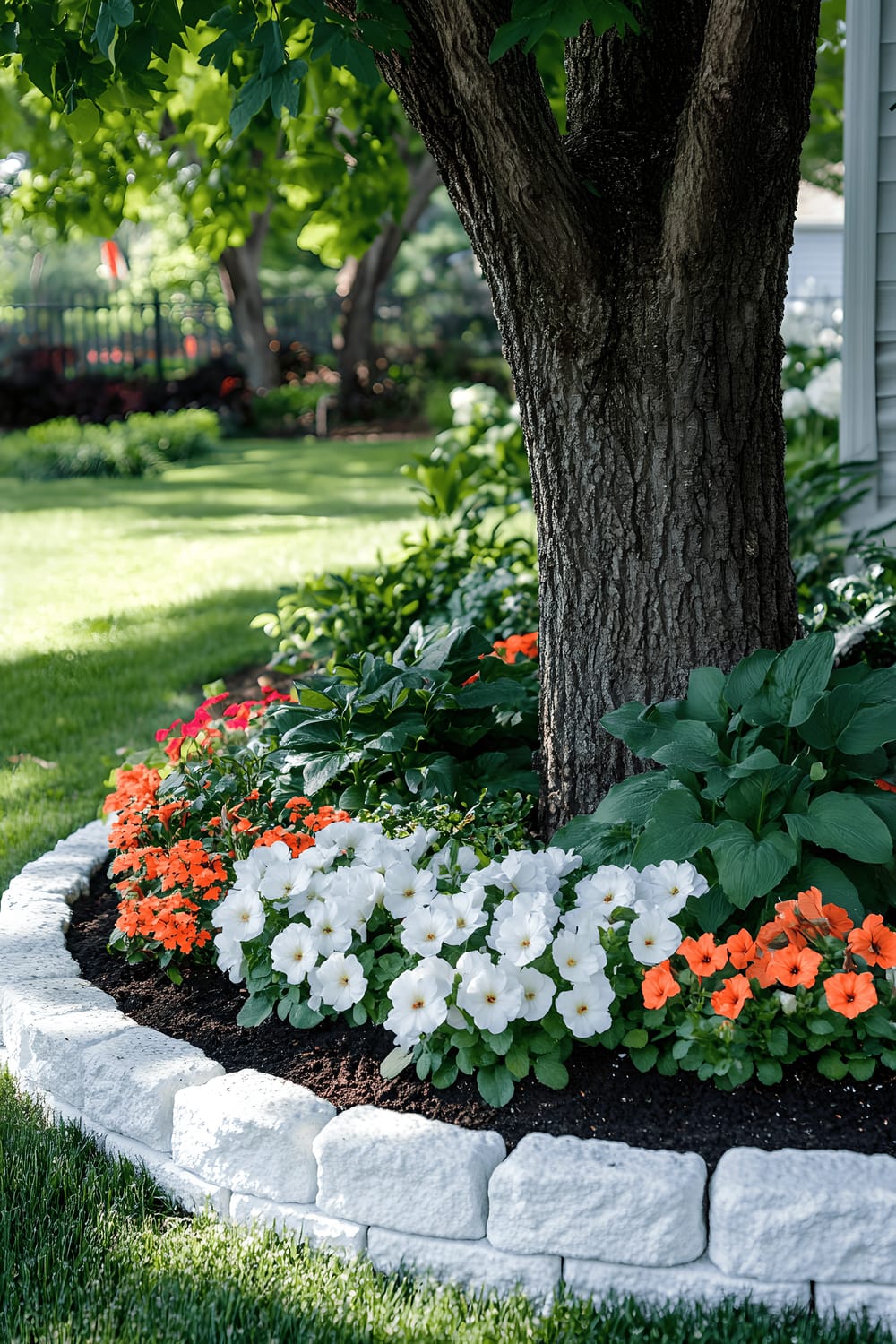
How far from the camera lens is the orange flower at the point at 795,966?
2.07 m

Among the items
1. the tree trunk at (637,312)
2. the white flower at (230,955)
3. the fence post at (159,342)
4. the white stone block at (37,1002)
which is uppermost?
the fence post at (159,342)

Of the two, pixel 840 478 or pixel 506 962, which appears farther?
pixel 840 478

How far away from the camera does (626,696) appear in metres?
2.81

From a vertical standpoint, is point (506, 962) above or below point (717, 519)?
below

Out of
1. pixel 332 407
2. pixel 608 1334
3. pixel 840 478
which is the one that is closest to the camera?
pixel 608 1334

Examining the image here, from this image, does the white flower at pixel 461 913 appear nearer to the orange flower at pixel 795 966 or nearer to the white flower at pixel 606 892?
the white flower at pixel 606 892

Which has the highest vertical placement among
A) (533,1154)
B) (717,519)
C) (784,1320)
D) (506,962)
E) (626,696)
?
(717,519)

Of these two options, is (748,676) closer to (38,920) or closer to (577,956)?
(577,956)

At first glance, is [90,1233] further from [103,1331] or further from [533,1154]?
[533,1154]

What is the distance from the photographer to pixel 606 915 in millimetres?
2289

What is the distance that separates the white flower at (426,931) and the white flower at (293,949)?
193 mm

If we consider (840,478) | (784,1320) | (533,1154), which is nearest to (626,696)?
(533,1154)

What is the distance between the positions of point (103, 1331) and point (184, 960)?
101cm

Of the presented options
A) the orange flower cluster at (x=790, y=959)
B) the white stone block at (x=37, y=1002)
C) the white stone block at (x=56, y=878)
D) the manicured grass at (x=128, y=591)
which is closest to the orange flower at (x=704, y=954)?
the orange flower cluster at (x=790, y=959)
